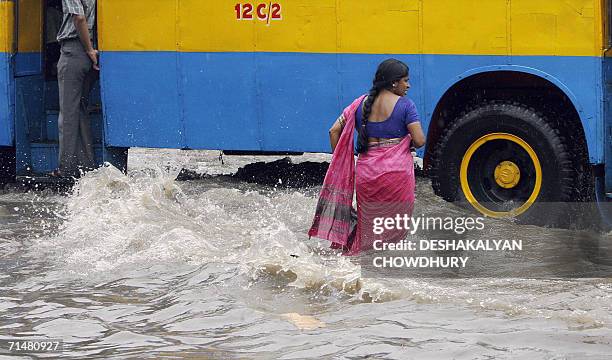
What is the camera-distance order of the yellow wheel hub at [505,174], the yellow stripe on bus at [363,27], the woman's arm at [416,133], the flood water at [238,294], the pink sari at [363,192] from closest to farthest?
the flood water at [238,294] → the woman's arm at [416,133] → the pink sari at [363,192] → the yellow stripe on bus at [363,27] → the yellow wheel hub at [505,174]

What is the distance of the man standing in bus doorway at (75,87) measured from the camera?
11016mm

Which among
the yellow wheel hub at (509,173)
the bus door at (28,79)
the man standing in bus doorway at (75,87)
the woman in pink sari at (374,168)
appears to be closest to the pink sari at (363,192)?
the woman in pink sari at (374,168)

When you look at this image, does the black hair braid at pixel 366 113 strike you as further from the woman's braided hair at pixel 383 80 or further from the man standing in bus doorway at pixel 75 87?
the man standing in bus doorway at pixel 75 87

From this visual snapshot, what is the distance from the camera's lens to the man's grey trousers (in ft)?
36.4

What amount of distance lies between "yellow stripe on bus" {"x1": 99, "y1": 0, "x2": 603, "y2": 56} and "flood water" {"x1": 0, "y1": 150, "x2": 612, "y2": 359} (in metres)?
1.30

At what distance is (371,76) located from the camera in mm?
10188

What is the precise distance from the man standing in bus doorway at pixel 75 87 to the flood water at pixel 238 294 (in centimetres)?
57

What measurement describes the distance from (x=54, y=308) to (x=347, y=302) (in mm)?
1793

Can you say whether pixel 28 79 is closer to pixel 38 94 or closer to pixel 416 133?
pixel 38 94

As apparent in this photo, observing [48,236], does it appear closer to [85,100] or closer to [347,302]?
[85,100]

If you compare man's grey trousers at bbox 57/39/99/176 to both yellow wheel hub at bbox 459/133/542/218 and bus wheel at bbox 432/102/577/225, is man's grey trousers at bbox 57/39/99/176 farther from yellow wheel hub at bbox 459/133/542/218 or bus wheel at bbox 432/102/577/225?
yellow wheel hub at bbox 459/133/542/218

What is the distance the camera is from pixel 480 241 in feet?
30.5

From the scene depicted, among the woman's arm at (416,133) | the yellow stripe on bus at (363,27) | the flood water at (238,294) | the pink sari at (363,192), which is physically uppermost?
the yellow stripe on bus at (363,27)

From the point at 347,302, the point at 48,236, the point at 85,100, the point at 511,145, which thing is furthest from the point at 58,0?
the point at 347,302
